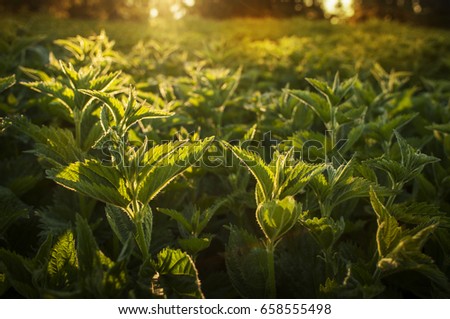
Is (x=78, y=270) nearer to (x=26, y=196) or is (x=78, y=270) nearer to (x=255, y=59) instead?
(x=26, y=196)

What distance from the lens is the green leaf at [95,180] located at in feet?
4.44

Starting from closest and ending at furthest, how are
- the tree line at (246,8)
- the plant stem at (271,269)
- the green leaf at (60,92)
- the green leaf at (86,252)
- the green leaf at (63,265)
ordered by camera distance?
1. the green leaf at (86,252)
2. the green leaf at (63,265)
3. the plant stem at (271,269)
4. the green leaf at (60,92)
5. the tree line at (246,8)

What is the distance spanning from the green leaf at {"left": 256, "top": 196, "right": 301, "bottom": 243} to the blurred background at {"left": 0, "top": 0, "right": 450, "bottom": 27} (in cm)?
2598

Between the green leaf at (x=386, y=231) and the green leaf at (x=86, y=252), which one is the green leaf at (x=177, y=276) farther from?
the green leaf at (x=386, y=231)

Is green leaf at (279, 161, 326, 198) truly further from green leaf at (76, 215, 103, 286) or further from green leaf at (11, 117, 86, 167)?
green leaf at (11, 117, 86, 167)

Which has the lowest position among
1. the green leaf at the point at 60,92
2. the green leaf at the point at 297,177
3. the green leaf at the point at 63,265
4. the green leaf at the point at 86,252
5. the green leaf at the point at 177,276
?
the green leaf at the point at 177,276

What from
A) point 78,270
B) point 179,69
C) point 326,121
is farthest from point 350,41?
point 78,270

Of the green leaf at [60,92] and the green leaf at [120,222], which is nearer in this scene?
the green leaf at [120,222]

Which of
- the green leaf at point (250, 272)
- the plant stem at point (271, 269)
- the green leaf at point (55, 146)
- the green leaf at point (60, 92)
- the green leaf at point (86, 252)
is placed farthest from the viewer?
the green leaf at point (60, 92)

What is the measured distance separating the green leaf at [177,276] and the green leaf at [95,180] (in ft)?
0.69

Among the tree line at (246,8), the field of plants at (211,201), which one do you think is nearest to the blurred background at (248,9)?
the tree line at (246,8)

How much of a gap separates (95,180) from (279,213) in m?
0.56

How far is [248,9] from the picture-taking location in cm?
3262

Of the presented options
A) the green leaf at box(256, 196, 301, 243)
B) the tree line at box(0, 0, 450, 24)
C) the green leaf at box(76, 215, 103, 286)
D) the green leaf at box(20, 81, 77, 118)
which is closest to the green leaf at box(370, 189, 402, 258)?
the green leaf at box(256, 196, 301, 243)
